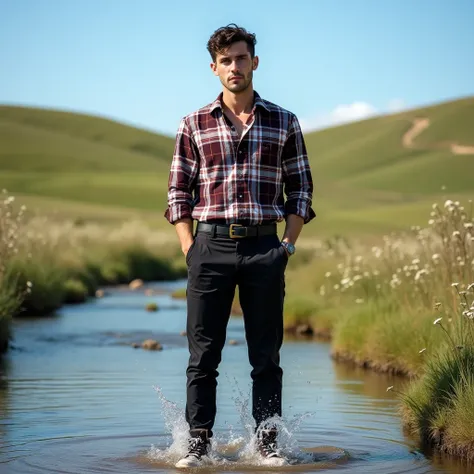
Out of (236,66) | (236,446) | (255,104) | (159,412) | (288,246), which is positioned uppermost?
(236,66)

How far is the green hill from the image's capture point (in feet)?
276

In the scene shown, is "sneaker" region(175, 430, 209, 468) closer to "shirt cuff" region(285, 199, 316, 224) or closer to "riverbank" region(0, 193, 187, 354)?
"shirt cuff" region(285, 199, 316, 224)

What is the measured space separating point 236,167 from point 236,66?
58 centimetres

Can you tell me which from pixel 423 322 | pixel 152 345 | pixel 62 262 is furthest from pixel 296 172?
pixel 62 262

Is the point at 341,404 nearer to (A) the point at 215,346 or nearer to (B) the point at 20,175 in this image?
(A) the point at 215,346

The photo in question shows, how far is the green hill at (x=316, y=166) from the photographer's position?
3312 inches

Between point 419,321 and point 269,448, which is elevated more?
point 419,321

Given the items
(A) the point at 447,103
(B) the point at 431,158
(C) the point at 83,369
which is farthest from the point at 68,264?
(A) the point at 447,103

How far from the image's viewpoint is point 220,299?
7.17 metres

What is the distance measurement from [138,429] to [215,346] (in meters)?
1.65

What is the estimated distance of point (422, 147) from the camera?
384 ft

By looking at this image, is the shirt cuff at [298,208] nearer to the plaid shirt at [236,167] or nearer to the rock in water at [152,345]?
the plaid shirt at [236,167]

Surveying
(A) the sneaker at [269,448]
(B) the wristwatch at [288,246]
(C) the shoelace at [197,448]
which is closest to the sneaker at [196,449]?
(C) the shoelace at [197,448]

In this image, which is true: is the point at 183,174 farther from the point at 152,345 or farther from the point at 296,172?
the point at 152,345
